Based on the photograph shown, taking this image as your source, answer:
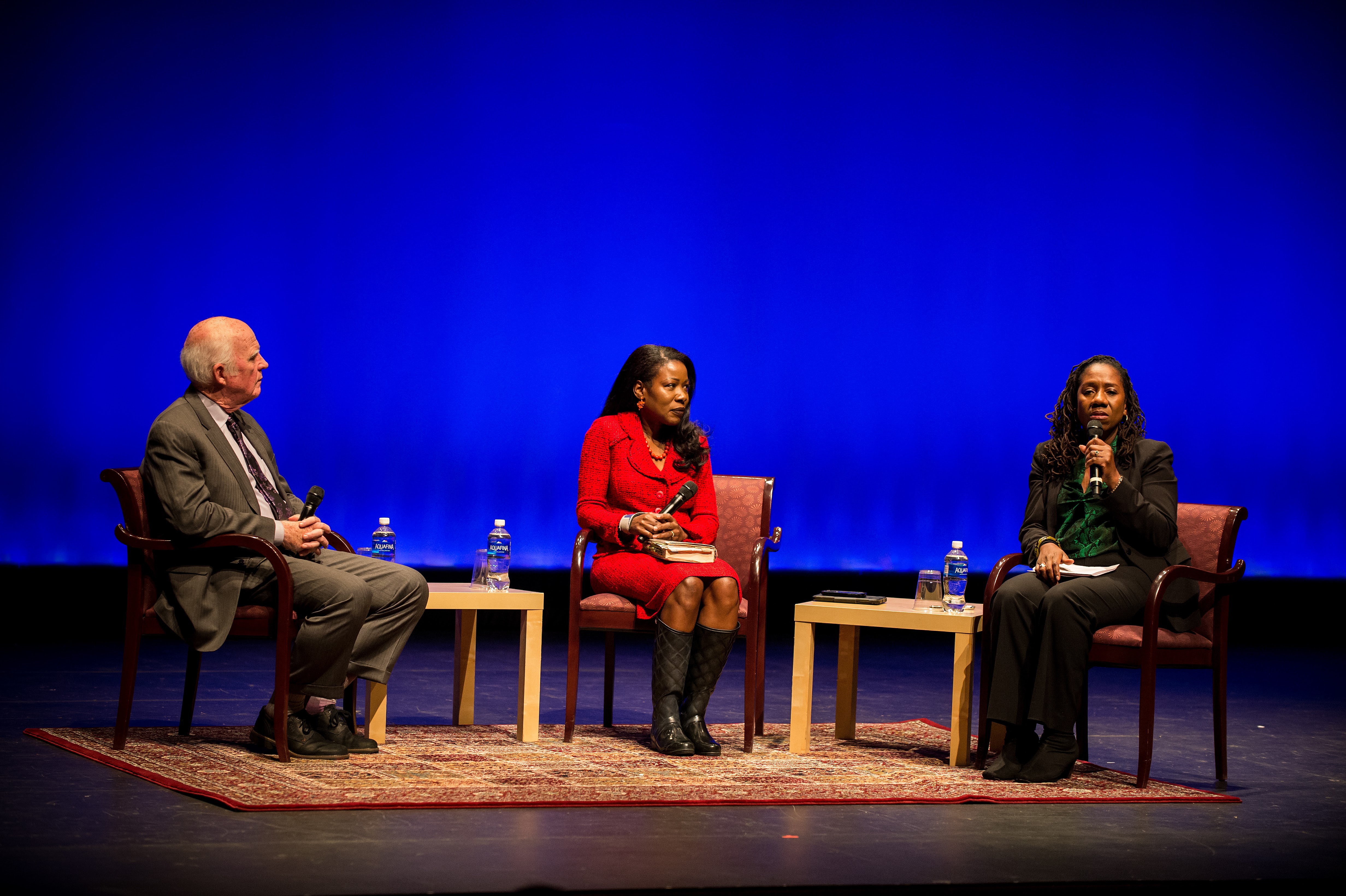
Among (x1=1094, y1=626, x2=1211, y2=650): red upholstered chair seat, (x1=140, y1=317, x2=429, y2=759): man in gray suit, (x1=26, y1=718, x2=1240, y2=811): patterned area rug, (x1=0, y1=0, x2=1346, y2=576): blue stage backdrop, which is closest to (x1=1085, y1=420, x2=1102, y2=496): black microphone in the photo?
(x1=1094, y1=626, x2=1211, y2=650): red upholstered chair seat

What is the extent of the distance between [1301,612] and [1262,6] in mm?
3407

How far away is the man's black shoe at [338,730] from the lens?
12.1 ft

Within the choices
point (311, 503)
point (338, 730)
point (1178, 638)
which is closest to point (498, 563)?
point (311, 503)

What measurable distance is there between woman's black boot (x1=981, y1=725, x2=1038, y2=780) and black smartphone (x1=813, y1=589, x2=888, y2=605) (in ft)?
1.94

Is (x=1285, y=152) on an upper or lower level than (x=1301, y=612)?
upper

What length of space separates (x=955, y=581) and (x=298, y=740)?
1.94m

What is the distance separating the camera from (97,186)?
686 cm

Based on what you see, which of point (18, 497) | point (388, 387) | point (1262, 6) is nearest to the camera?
point (18, 497)

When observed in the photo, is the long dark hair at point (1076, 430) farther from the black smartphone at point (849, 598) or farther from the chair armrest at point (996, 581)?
the black smartphone at point (849, 598)

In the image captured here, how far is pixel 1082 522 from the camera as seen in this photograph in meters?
3.96

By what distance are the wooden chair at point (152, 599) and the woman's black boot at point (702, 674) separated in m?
1.11

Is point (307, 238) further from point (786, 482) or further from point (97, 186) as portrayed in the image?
point (786, 482)


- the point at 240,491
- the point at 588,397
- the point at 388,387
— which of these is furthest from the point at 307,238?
the point at 240,491

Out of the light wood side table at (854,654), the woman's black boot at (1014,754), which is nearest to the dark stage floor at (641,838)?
the woman's black boot at (1014,754)
